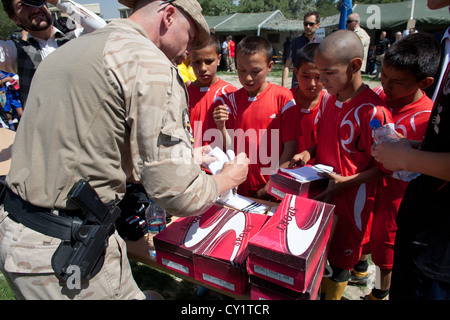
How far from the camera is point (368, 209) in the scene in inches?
79.7

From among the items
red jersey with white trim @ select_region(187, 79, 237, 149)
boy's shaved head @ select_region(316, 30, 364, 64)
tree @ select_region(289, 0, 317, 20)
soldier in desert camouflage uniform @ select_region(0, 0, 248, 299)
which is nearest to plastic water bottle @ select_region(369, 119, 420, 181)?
boy's shaved head @ select_region(316, 30, 364, 64)

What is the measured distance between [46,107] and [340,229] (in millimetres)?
1932

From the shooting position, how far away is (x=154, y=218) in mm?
1927

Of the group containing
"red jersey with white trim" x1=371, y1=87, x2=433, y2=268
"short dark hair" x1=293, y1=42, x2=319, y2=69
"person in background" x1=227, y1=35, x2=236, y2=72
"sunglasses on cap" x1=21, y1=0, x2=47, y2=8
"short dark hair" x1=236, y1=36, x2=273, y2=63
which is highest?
"sunglasses on cap" x1=21, y1=0, x2=47, y2=8

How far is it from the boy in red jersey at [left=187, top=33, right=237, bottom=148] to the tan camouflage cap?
135cm

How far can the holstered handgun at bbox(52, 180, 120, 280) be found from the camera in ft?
3.84

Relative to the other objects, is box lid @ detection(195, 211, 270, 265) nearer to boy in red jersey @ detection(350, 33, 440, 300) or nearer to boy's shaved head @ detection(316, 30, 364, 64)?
boy in red jersey @ detection(350, 33, 440, 300)

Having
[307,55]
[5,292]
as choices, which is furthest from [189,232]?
[5,292]

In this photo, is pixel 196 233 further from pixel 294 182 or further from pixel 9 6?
pixel 9 6

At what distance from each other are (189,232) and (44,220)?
688 mm

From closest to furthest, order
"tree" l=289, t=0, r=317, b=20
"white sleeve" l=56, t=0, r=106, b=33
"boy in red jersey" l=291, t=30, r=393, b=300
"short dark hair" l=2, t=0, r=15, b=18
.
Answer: "boy in red jersey" l=291, t=30, r=393, b=300 < "short dark hair" l=2, t=0, r=15, b=18 < "white sleeve" l=56, t=0, r=106, b=33 < "tree" l=289, t=0, r=317, b=20

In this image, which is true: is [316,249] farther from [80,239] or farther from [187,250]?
[80,239]

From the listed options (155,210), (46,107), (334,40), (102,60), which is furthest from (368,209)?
(46,107)

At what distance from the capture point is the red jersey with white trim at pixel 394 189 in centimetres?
197
